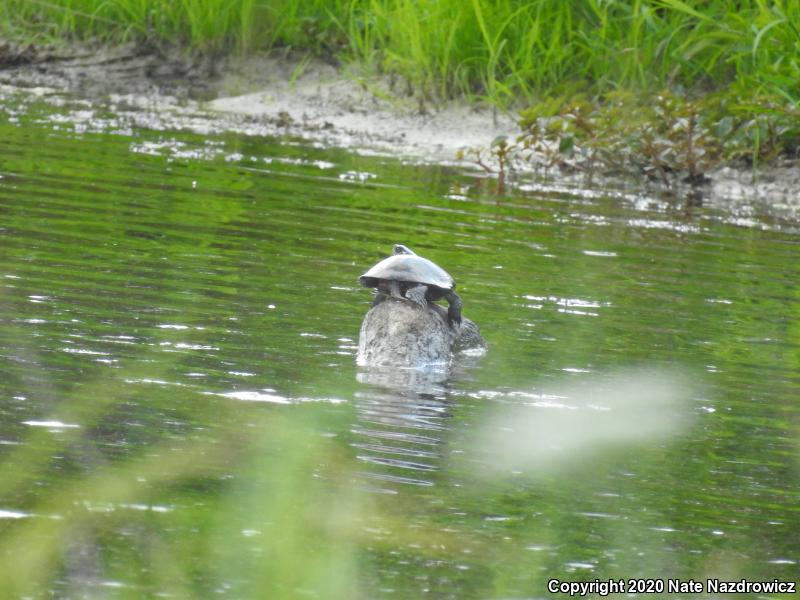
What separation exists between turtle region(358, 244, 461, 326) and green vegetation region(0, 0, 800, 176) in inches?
213

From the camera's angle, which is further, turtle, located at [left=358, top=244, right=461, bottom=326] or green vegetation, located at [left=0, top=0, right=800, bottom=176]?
green vegetation, located at [left=0, top=0, right=800, bottom=176]

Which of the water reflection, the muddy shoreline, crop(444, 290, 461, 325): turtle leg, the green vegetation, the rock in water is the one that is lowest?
the water reflection

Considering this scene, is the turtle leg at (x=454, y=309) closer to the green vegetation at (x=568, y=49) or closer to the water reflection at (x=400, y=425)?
the water reflection at (x=400, y=425)

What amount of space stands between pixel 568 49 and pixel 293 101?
3250 mm

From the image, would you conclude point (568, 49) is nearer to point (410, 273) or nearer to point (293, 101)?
point (293, 101)

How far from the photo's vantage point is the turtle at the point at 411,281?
5367mm

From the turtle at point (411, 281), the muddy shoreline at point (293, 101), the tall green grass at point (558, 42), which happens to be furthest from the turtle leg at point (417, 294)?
the tall green grass at point (558, 42)

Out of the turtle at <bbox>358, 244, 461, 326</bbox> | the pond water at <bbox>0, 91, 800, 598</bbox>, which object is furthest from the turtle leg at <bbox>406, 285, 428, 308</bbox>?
the pond water at <bbox>0, 91, 800, 598</bbox>

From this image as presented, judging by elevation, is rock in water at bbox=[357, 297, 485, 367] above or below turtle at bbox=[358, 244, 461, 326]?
below

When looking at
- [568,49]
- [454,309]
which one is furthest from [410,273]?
[568,49]

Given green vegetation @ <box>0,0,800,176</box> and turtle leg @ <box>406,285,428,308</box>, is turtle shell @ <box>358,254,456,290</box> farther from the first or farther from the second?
green vegetation @ <box>0,0,800,176</box>

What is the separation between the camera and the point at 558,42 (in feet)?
41.0

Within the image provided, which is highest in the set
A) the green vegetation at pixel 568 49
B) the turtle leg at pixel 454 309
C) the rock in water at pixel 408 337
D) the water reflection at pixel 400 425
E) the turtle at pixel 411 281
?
the green vegetation at pixel 568 49

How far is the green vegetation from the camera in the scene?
1096 cm
